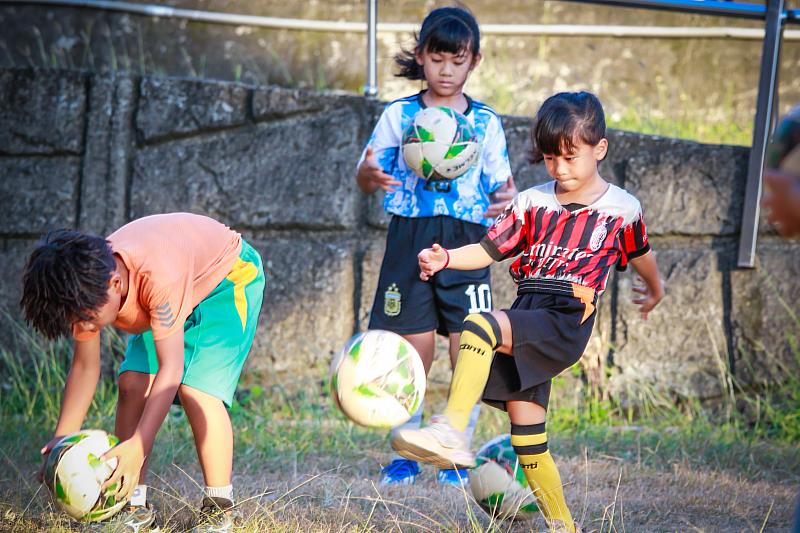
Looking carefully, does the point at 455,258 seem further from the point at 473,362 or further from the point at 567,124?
the point at 567,124

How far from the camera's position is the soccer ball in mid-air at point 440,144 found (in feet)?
12.3

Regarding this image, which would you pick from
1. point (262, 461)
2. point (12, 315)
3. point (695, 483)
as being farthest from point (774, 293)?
point (12, 315)

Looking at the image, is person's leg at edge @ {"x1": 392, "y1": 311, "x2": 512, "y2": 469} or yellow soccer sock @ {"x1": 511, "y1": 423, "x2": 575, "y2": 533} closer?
person's leg at edge @ {"x1": 392, "y1": 311, "x2": 512, "y2": 469}

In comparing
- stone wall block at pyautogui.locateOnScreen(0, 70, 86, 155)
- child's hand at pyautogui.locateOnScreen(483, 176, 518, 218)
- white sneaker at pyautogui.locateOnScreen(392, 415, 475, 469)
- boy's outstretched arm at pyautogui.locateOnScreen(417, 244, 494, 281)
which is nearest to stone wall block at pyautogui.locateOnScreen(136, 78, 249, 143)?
stone wall block at pyautogui.locateOnScreen(0, 70, 86, 155)

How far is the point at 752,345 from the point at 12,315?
395 cm

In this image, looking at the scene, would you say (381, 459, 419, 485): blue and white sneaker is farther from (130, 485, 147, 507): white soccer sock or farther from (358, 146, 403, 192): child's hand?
(358, 146, 403, 192): child's hand

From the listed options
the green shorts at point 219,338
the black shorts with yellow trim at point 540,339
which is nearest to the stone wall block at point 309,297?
the green shorts at point 219,338

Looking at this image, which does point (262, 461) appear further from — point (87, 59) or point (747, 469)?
point (87, 59)

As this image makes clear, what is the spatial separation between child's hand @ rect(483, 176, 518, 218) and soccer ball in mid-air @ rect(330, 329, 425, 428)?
1299mm

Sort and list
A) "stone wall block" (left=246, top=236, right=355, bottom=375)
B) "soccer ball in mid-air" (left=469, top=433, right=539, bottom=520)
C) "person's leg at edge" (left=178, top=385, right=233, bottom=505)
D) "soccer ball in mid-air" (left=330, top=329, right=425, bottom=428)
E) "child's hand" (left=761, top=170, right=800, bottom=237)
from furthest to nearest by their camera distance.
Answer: "stone wall block" (left=246, top=236, right=355, bottom=375)
"soccer ball in mid-air" (left=469, top=433, right=539, bottom=520)
"person's leg at edge" (left=178, top=385, right=233, bottom=505)
"soccer ball in mid-air" (left=330, top=329, right=425, bottom=428)
"child's hand" (left=761, top=170, right=800, bottom=237)

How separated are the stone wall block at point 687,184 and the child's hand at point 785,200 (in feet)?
10.2

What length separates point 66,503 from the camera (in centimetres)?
267

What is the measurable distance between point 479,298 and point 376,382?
1.28 meters

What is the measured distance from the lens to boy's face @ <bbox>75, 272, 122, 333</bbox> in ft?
8.94
